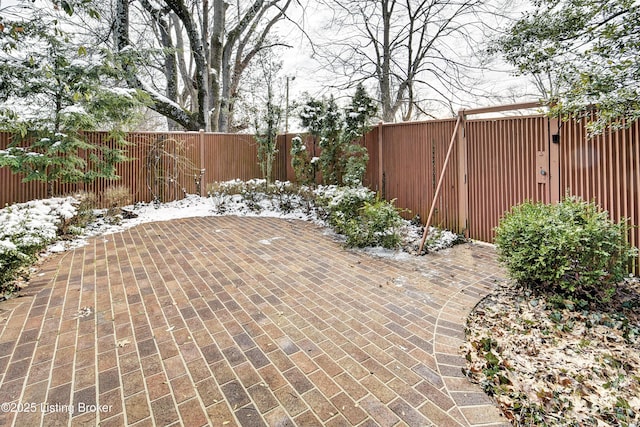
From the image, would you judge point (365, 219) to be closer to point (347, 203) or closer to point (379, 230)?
point (379, 230)

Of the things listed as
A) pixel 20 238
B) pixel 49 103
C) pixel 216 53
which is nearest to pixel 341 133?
pixel 20 238

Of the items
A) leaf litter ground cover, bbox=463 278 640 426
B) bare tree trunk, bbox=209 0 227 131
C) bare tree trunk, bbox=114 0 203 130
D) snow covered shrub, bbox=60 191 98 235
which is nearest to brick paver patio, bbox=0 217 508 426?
leaf litter ground cover, bbox=463 278 640 426

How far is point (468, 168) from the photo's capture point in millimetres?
5000

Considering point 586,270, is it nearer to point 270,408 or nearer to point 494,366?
point 494,366

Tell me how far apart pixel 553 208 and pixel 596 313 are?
41.5 inches

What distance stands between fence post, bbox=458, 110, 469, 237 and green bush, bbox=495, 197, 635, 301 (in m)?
1.99

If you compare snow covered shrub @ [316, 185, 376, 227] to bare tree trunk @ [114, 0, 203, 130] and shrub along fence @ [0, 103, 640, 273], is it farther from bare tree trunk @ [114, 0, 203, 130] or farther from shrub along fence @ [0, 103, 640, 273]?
bare tree trunk @ [114, 0, 203, 130]

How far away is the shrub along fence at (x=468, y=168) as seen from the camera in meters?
3.42

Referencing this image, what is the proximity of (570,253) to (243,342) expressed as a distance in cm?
281

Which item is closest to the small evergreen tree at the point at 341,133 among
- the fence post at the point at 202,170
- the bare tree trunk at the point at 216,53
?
the fence post at the point at 202,170

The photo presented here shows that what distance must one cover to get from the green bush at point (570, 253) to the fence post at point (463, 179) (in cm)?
199

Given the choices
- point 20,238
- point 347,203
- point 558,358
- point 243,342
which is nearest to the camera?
point 558,358

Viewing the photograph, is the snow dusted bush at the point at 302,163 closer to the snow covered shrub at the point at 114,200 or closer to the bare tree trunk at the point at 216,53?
the snow covered shrub at the point at 114,200

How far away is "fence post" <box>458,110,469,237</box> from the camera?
5.01 meters
